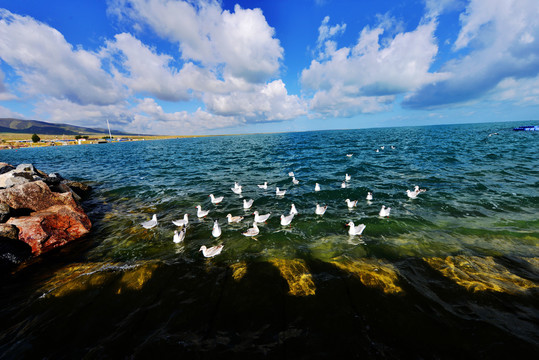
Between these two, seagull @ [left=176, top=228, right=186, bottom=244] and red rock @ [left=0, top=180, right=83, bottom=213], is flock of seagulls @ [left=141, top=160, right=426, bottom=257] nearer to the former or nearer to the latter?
seagull @ [left=176, top=228, right=186, bottom=244]

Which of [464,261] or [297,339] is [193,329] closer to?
[297,339]

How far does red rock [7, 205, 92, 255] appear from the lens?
8.55 metres

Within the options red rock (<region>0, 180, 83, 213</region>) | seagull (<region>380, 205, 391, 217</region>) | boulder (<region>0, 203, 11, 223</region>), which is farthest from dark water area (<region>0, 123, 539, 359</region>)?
boulder (<region>0, 203, 11, 223</region>)

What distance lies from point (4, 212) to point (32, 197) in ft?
5.26

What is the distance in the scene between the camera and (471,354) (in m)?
4.44

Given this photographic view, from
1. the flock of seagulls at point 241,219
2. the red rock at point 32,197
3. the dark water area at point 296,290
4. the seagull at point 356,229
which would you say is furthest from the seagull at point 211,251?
the red rock at point 32,197

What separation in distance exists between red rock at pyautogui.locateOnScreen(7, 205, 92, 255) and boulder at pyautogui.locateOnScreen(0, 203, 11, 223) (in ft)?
1.65

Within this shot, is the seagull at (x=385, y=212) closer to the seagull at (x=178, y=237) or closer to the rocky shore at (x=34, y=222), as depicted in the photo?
the seagull at (x=178, y=237)

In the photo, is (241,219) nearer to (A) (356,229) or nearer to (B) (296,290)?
(B) (296,290)

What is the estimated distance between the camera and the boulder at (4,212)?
29.0 feet

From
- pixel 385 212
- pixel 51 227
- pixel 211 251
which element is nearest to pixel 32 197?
pixel 51 227

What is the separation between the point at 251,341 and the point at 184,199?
13.2 m

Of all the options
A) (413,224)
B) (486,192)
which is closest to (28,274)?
(413,224)

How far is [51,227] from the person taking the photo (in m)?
9.32
